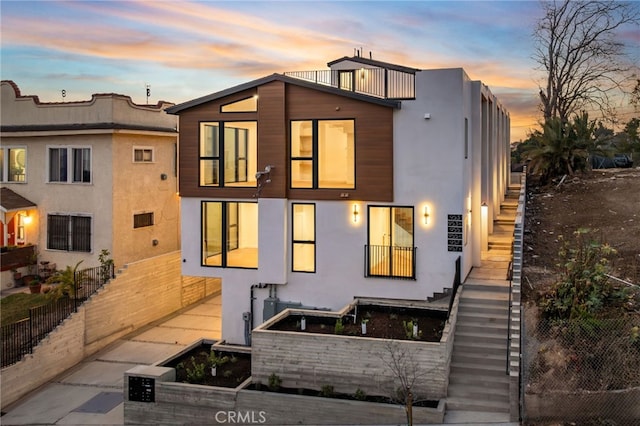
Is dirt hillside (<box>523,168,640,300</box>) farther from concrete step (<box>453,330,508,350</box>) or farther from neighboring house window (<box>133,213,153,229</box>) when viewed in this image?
neighboring house window (<box>133,213,153,229</box>)

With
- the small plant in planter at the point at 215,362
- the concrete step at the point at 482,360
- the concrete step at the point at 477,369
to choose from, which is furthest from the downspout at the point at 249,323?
the concrete step at the point at 477,369

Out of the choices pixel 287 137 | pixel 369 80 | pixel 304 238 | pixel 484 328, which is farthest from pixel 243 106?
pixel 484 328

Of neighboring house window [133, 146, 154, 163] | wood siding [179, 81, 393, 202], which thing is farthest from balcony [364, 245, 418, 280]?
neighboring house window [133, 146, 154, 163]

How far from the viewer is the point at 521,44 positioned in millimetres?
31844

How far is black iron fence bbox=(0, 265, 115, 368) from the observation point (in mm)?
14836

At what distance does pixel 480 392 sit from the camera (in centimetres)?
1202

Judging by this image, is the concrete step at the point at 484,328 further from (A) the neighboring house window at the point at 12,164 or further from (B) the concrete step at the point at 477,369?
(A) the neighboring house window at the point at 12,164

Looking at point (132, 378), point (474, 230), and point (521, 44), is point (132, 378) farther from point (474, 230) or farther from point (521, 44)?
point (521, 44)

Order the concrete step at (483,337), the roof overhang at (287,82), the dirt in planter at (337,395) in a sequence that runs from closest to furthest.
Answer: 1. the dirt in planter at (337,395)
2. the concrete step at (483,337)
3. the roof overhang at (287,82)

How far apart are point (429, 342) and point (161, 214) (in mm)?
15225

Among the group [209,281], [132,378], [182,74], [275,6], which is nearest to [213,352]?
[132,378]

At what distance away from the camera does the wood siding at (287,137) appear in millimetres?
16078

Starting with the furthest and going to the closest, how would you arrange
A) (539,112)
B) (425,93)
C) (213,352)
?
(539,112) → (425,93) → (213,352)

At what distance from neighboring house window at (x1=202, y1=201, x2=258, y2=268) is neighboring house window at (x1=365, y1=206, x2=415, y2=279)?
3531 mm
